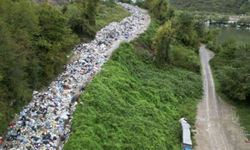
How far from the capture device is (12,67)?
10.9 m

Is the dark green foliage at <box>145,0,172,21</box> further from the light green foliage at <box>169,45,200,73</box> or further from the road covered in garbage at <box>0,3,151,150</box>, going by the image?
the road covered in garbage at <box>0,3,151,150</box>

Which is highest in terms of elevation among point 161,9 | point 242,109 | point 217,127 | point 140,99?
point 161,9

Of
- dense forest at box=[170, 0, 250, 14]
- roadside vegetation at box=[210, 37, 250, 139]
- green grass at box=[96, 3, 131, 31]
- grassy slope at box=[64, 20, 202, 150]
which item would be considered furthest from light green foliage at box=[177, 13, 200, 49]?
dense forest at box=[170, 0, 250, 14]

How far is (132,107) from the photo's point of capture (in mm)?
15523

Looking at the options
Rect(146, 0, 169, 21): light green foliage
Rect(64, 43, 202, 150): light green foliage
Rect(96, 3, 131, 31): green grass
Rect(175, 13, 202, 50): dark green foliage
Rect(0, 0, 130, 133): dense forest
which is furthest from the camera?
Rect(146, 0, 169, 21): light green foliage

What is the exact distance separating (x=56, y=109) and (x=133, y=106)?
19.8 ft

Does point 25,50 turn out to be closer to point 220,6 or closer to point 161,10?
point 161,10

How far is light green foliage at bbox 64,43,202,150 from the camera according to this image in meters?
11.7

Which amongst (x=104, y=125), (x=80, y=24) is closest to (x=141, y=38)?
(x=80, y=24)

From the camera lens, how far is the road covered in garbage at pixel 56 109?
1031 centimetres

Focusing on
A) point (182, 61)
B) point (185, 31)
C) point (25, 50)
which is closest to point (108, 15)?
point (185, 31)

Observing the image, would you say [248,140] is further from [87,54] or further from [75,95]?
[87,54]

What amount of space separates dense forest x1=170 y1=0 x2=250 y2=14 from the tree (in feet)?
335

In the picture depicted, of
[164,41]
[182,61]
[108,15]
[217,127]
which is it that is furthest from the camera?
[108,15]
